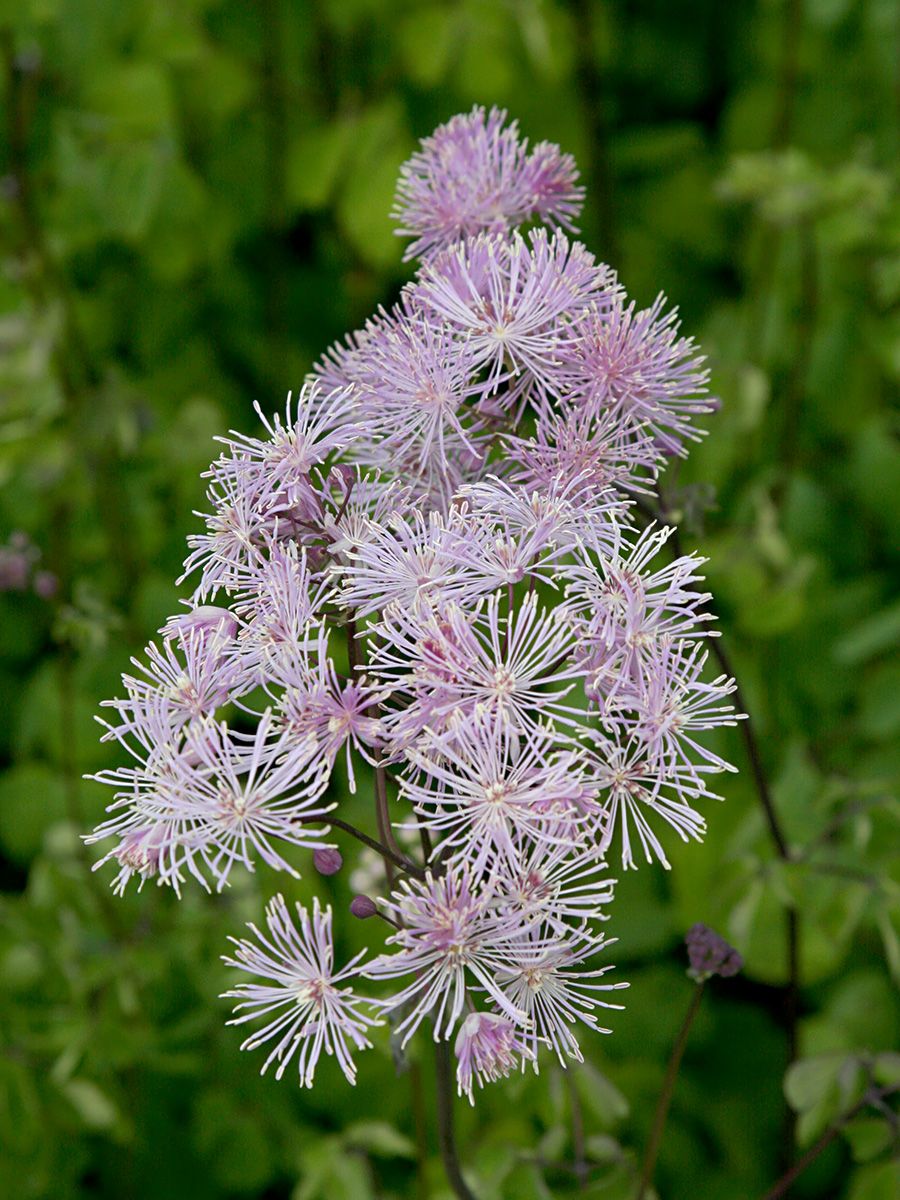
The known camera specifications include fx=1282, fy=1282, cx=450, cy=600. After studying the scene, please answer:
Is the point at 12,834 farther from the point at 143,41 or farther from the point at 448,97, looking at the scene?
the point at 448,97

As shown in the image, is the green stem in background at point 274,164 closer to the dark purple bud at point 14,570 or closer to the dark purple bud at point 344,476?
the dark purple bud at point 14,570

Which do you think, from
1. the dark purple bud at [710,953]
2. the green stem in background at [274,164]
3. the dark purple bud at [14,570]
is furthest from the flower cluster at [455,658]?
the green stem in background at [274,164]

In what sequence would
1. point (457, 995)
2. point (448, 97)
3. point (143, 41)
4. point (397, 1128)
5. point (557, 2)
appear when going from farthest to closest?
point (557, 2) < point (448, 97) < point (143, 41) < point (397, 1128) < point (457, 995)

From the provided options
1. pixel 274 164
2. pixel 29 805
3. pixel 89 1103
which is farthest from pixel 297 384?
pixel 89 1103

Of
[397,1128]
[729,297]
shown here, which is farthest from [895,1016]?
[729,297]

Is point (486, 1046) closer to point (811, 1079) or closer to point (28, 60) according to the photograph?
point (811, 1079)

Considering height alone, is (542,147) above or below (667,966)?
above

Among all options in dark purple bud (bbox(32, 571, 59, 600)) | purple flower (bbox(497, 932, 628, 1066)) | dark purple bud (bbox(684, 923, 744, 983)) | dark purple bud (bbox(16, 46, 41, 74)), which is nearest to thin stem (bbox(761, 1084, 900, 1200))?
dark purple bud (bbox(684, 923, 744, 983))
